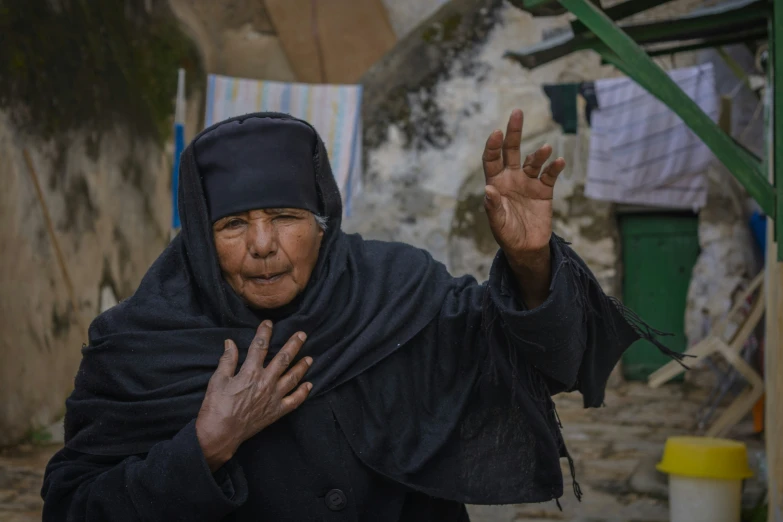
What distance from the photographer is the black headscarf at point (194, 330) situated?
207 cm

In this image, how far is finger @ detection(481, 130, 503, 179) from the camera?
6.00 feet

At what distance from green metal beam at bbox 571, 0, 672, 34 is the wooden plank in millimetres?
6316

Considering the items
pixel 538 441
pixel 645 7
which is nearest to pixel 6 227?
pixel 645 7

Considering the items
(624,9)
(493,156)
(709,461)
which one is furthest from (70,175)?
(493,156)

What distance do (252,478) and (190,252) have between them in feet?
1.68

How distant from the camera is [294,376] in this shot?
2066mm

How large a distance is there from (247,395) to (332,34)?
9809 millimetres

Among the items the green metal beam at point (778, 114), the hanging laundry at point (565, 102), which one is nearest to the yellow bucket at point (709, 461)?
the green metal beam at point (778, 114)

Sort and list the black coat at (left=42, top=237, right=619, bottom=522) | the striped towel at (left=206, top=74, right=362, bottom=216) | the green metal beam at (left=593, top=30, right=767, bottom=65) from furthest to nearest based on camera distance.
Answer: the striped towel at (left=206, top=74, right=362, bottom=216), the green metal beam at (left=593, top=30, right=767, bottom=65), the black coat at (left=42, top=237, right=619, bottom=522)

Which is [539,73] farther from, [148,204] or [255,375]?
[255,375]

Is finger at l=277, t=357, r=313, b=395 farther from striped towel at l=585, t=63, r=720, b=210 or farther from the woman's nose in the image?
striped towel at l=585, t=63, r=720, b=210

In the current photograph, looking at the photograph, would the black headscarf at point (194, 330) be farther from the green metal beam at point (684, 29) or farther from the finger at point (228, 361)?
the green metal beam at point (684, 29)

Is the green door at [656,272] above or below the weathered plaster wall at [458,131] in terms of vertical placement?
below

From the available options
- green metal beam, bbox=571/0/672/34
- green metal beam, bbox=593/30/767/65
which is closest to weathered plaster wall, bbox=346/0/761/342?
green metal beam, bbox=593/30/767/65
